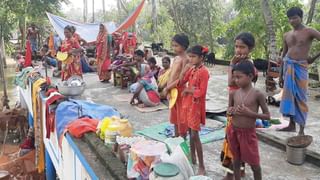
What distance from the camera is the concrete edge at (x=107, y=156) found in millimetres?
3219

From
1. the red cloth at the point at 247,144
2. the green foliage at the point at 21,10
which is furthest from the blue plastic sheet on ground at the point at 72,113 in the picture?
the green foliage at the point at 21,10

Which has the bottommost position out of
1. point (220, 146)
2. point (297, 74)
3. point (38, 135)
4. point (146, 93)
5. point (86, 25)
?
point (38, 135)

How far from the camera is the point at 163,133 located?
15.9 feet

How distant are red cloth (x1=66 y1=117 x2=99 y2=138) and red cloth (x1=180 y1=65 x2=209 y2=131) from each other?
1531 millimetres

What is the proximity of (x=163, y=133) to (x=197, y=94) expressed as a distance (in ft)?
5.29

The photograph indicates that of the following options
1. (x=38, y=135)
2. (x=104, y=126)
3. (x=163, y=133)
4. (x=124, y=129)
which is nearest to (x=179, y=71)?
(x=124, y=129)

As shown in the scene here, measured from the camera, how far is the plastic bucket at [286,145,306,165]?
3712 millimetres

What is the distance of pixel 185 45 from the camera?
3.65 meters

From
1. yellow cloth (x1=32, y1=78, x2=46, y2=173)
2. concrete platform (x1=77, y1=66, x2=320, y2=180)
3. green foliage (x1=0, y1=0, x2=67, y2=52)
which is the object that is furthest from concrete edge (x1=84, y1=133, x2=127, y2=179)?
green foliage (x1=0, y1=0, x2=67, y2=52)

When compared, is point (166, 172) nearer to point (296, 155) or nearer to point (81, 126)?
point (296, 155)

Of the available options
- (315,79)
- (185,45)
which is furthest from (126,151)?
(315,79)

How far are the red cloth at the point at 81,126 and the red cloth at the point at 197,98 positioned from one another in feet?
5.02

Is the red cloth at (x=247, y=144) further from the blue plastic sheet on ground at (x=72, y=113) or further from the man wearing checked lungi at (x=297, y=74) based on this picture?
the blue plastic sheet on ground at (x=72, y=113)

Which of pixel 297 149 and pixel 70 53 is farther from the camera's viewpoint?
pixel 70 53
